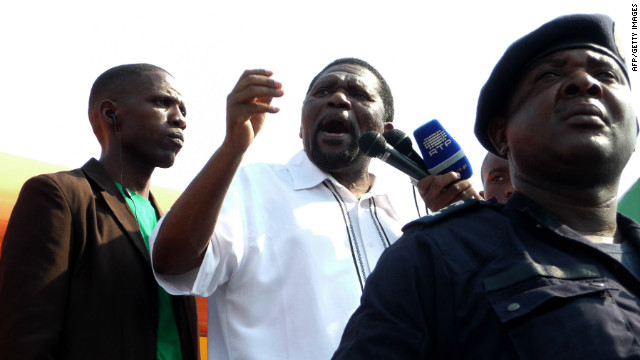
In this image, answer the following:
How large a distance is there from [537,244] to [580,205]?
285 mm

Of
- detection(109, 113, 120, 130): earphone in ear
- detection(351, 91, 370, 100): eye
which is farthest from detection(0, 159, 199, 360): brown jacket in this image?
detection(351, 91, 370, 100): eye

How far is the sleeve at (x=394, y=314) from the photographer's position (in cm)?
157

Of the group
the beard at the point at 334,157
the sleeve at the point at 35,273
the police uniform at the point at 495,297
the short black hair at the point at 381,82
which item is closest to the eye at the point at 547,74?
the police uniform at the point at 495,297

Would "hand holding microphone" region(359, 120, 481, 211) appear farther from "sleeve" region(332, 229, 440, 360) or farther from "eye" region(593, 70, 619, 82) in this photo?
"sleeve" region(332, 229, 440, 360)

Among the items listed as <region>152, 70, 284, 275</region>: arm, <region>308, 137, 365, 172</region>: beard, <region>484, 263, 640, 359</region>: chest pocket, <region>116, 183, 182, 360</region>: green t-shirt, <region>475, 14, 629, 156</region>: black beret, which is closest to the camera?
<region>484, 263, 640, 359</region>: chest pocket

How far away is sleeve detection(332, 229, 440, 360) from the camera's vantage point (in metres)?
1.57

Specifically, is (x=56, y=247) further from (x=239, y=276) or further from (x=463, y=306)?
(x=463, y=306)

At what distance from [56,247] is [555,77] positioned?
189 cm

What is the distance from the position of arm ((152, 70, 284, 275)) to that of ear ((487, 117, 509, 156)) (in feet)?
2.45

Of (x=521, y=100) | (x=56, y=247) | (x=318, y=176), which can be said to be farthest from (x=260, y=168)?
(x=521, y=100)

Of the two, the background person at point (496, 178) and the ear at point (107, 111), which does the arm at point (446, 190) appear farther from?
the ear at point (107, 111)

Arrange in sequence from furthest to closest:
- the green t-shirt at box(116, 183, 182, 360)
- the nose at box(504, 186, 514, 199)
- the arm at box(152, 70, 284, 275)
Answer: the nose at box(504, 186, 514, 199)
the green t-shirt at box(116, 183, 182, 360)
the arm at box(152, 70, 284, 275)

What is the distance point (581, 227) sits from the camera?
1.98 m

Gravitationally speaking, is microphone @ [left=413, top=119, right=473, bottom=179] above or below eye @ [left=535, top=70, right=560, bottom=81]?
below
